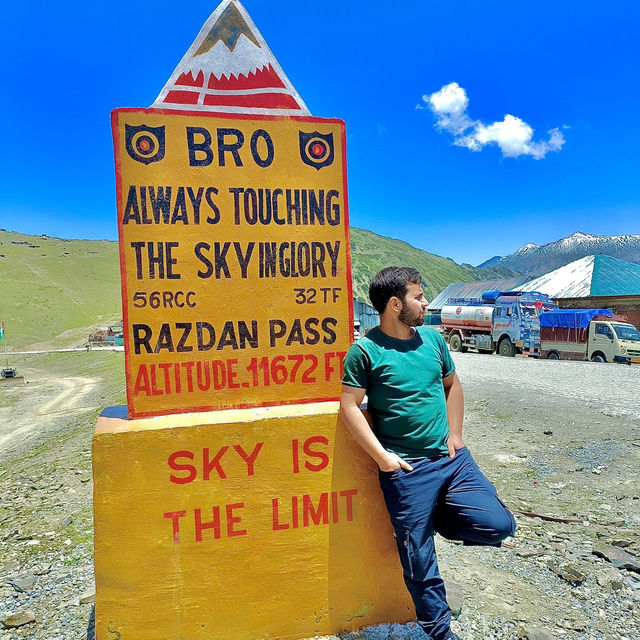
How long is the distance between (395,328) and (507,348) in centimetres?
2259

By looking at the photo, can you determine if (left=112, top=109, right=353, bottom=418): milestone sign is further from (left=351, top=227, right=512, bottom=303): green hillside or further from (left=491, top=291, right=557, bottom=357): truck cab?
(left=351, top=227, right=512, bottom=303): green hillside

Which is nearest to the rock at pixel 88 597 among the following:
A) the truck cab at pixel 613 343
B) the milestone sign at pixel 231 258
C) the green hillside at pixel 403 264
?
the milestone sign at pixel 231 258

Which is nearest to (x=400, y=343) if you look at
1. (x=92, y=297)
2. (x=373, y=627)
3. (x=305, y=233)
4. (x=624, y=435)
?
(x=305, y=233)

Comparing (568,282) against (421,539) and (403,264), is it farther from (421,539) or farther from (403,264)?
(403,264)

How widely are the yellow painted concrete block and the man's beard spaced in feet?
2.23

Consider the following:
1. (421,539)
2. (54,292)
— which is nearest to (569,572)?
(421,539)

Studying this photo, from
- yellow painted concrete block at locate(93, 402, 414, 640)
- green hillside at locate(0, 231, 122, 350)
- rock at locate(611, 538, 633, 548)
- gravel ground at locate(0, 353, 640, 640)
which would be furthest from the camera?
green hillside at locate(0, 231, 122, 350)

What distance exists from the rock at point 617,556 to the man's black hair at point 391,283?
295 cm

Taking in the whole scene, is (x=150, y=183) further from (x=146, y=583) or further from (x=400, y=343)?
(x=146, y=583)

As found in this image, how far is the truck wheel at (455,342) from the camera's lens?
87.5 ft

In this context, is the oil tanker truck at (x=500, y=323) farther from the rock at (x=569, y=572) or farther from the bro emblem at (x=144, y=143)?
the bro emblem at (x=144, y=143)

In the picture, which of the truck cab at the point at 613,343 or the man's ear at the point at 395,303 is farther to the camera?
the truck cab at the point at 613,343

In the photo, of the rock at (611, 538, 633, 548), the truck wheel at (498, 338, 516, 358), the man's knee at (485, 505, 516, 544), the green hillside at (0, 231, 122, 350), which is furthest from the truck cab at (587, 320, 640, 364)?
the green hillside at (0, 231, 122, 350)

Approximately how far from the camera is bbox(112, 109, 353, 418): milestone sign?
278cm
